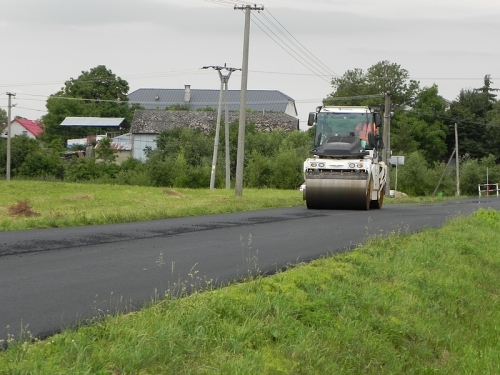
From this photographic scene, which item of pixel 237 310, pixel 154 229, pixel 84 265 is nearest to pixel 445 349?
pixel 237 310

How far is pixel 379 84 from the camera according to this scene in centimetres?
9806

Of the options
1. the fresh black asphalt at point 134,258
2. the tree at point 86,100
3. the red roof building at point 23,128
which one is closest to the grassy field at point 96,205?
the fresh black asphalt at point 134,258

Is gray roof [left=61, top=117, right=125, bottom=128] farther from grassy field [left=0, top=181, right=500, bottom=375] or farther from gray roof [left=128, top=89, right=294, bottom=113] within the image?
grassy field [left=0, top=181, right=500, bottom=375]

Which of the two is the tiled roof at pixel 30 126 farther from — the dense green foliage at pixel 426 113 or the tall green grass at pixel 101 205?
the tall green grass at pixel 101 205

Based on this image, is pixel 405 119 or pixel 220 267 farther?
pixel 405 119

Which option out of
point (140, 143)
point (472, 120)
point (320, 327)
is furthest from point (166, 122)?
point (320, 327)

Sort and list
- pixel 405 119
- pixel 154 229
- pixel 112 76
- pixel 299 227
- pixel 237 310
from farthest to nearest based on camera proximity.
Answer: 1. pixel 112 76
2. pixel 405 119
3. pixel 299 227
4. pixel 154 229
5. pixel 237 310

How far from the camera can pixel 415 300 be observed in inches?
403

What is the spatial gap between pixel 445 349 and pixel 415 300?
1.17 meters

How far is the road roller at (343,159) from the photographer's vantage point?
25734 millimetres

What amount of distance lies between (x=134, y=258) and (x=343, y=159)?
15159 millimetres

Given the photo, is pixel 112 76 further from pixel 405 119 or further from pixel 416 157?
pixel 416 157

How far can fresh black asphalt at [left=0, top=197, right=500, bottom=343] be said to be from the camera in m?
7.95

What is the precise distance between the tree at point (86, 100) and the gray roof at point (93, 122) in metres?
1.22
